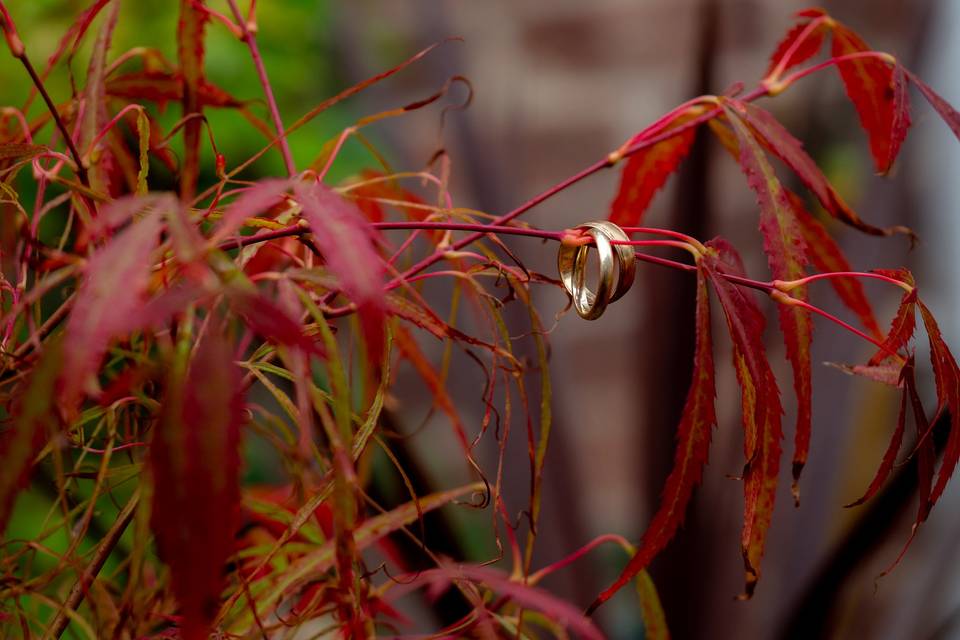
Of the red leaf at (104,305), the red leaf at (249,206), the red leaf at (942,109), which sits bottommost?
the red leaf at (942,109)

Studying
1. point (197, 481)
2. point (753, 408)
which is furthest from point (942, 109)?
point (197, 481)

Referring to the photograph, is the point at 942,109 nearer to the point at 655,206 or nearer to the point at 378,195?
the point at 378,195

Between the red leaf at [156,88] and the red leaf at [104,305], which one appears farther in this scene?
the red leaf at [156,88]

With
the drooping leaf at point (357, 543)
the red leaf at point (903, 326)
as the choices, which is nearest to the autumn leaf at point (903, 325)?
the red leaf at point (903, 326)

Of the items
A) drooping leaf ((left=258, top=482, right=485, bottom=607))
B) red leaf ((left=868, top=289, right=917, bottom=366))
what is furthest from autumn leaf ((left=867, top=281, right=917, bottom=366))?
drooping leaf ((left=258, top=482, right=485, bottom=607))

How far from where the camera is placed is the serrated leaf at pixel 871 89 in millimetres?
291

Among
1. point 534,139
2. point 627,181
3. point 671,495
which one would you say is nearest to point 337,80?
point 534,139

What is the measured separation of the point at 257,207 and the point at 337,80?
842mm

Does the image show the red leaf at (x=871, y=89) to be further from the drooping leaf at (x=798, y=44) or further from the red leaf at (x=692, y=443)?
the red leaf at (x=692, y=443)

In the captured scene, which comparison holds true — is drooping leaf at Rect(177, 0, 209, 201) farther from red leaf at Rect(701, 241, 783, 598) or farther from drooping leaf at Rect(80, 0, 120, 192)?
red leaf at Rect(701, 241, 783, 598)

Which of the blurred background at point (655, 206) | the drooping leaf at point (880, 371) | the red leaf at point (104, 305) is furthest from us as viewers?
the blurred background at point (655, 206)

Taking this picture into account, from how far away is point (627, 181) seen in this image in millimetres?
300

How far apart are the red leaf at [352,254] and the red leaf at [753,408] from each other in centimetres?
8

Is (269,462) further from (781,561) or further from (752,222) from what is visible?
(752,222)
